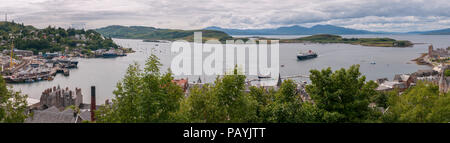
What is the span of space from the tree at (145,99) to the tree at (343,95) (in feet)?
10.7

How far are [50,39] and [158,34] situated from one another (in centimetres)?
7292

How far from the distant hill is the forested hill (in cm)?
3722

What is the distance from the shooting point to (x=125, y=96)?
6.30 metres

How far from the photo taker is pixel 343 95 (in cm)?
757

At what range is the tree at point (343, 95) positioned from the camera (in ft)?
24.1

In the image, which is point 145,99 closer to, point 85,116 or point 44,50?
point 85,116

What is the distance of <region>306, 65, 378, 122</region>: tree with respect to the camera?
24.1 ft

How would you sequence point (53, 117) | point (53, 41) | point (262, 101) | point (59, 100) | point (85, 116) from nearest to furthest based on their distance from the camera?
1. point (262, 101)
2. point (53, 117)
3. point (85, 116)
4. point (59, 100)
5. point (53, 41)

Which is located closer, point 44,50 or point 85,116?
point 85,116

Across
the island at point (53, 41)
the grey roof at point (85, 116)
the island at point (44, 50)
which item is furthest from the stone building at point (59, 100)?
the island at point (53, 41)

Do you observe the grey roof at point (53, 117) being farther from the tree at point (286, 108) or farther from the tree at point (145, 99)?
the tree at point (286, 108)

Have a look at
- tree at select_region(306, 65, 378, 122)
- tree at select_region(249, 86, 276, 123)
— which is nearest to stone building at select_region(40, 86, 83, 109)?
tree at select_region(249, 86, 276, 123)

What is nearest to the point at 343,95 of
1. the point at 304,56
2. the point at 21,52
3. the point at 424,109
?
the point at 424,109
